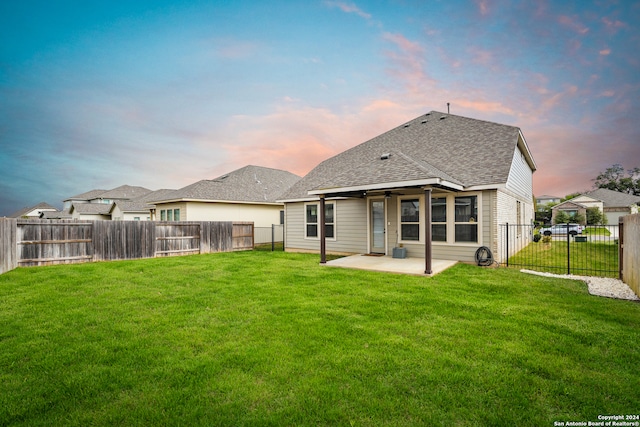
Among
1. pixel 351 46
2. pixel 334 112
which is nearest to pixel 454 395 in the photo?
pixel 351 46

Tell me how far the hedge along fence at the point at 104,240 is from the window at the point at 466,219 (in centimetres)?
1144

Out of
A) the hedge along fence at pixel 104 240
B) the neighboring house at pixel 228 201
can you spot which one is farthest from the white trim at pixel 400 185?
the hedge along fence at pixel 104 240

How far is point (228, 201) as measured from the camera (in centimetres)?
1925

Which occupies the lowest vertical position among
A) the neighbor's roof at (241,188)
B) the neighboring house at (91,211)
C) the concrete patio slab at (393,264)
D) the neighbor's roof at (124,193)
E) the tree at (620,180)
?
the concrete patio slab at (393,264)

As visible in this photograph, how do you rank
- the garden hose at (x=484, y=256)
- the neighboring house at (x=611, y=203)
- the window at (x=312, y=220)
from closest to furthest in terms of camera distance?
1. the garden hose at (x=484, y=256)
2. the window at (x=312, y=220)
3. the neighboring house at (x=611, y=203)

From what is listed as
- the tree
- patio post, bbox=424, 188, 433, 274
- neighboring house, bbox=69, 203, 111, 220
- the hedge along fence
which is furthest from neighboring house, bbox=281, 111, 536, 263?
the tree

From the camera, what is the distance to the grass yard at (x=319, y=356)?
2484 mm

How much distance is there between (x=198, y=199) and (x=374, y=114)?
1195cm

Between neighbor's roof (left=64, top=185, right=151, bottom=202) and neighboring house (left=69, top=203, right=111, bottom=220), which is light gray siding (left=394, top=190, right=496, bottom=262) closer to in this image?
neighboring house (left=69, top=203, right=111, bottom=220)

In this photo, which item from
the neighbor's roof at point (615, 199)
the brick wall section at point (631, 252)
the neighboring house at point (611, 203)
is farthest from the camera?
the neighbor's roof at point (615, 199)

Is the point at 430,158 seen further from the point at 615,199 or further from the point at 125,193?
the point at 615,199

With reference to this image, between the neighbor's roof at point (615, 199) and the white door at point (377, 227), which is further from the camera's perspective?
the neighbor's roof at point (615, 199)

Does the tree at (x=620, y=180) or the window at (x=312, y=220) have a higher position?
the tree at (x=620, y=180)

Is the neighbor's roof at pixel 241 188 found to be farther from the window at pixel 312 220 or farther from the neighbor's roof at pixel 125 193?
the neighbor's roof at pixel 125 193
